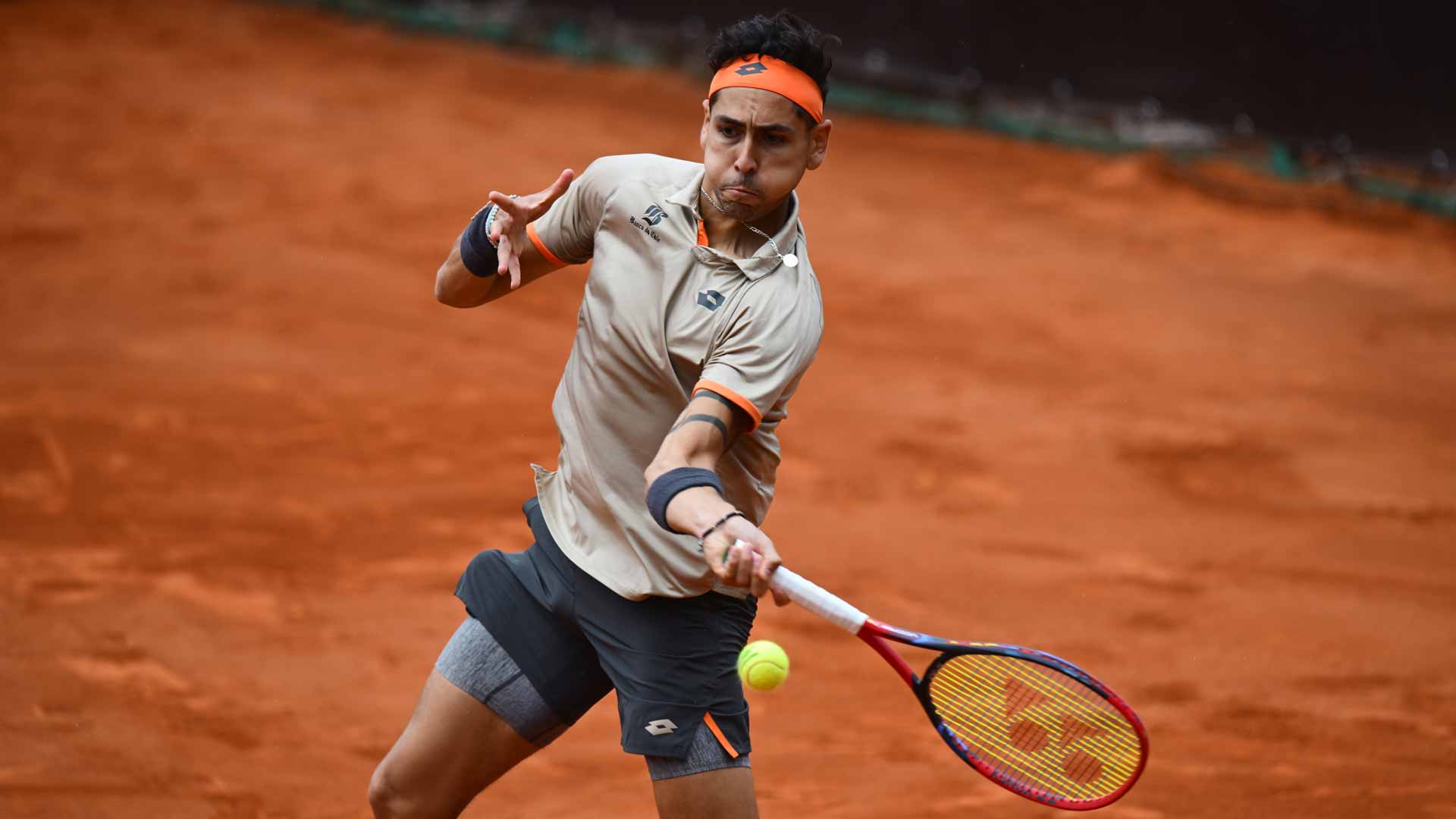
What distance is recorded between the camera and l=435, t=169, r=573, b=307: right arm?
10.4 feet

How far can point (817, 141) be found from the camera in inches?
121

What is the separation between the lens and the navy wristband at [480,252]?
324 cm

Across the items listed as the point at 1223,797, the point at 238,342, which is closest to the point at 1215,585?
the point at 1223,797

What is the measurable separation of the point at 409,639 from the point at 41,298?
4.40m

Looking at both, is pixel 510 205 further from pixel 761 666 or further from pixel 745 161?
pixel 761 666

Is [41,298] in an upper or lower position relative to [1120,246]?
lower

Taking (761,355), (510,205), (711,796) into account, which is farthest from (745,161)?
(711,796)

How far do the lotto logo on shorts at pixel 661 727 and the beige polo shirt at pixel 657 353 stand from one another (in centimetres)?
25

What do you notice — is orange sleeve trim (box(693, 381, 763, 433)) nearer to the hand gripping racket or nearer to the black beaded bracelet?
the black beaded bracelet

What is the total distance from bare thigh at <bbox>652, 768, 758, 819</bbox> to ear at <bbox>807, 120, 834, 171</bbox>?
4.08ft

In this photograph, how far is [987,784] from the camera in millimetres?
4602

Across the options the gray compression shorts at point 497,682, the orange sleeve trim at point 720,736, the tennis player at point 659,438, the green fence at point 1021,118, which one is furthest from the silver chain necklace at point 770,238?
the green fence at point 1021,118

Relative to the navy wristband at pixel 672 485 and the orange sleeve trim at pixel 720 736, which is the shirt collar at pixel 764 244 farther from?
the orange sleeve trim at pixel 720 736

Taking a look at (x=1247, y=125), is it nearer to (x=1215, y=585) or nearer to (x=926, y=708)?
(x=1215, y=585)
